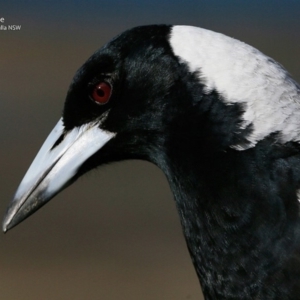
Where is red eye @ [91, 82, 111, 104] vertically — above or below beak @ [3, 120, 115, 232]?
above

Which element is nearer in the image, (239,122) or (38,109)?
(239,122)

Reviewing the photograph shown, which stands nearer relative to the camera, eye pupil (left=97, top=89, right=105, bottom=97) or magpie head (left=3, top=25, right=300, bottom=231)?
magpie head (left=3, top=25, right=300, bottom=231)

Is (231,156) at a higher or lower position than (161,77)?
lower

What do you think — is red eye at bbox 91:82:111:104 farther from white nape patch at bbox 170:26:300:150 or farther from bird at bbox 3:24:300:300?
white nape patch at bbox 170:26:300:150

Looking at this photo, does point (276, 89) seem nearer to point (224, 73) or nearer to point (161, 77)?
point (224, 73)

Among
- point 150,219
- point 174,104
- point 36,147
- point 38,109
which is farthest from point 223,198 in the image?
point 38,109

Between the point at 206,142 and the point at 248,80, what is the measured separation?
0.56ft

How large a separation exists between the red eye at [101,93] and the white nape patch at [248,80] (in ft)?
0.63

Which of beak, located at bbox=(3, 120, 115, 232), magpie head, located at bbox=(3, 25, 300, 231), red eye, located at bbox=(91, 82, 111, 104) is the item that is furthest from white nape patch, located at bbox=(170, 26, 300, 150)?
beak, located at bbox=(3, 120, 115, 232)

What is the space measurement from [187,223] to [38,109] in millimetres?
5110

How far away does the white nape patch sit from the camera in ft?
6.32

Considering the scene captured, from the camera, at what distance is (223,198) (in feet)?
6.41

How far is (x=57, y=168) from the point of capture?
7.13ft

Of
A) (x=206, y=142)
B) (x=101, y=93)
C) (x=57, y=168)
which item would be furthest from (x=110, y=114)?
(x=206, y=142)
